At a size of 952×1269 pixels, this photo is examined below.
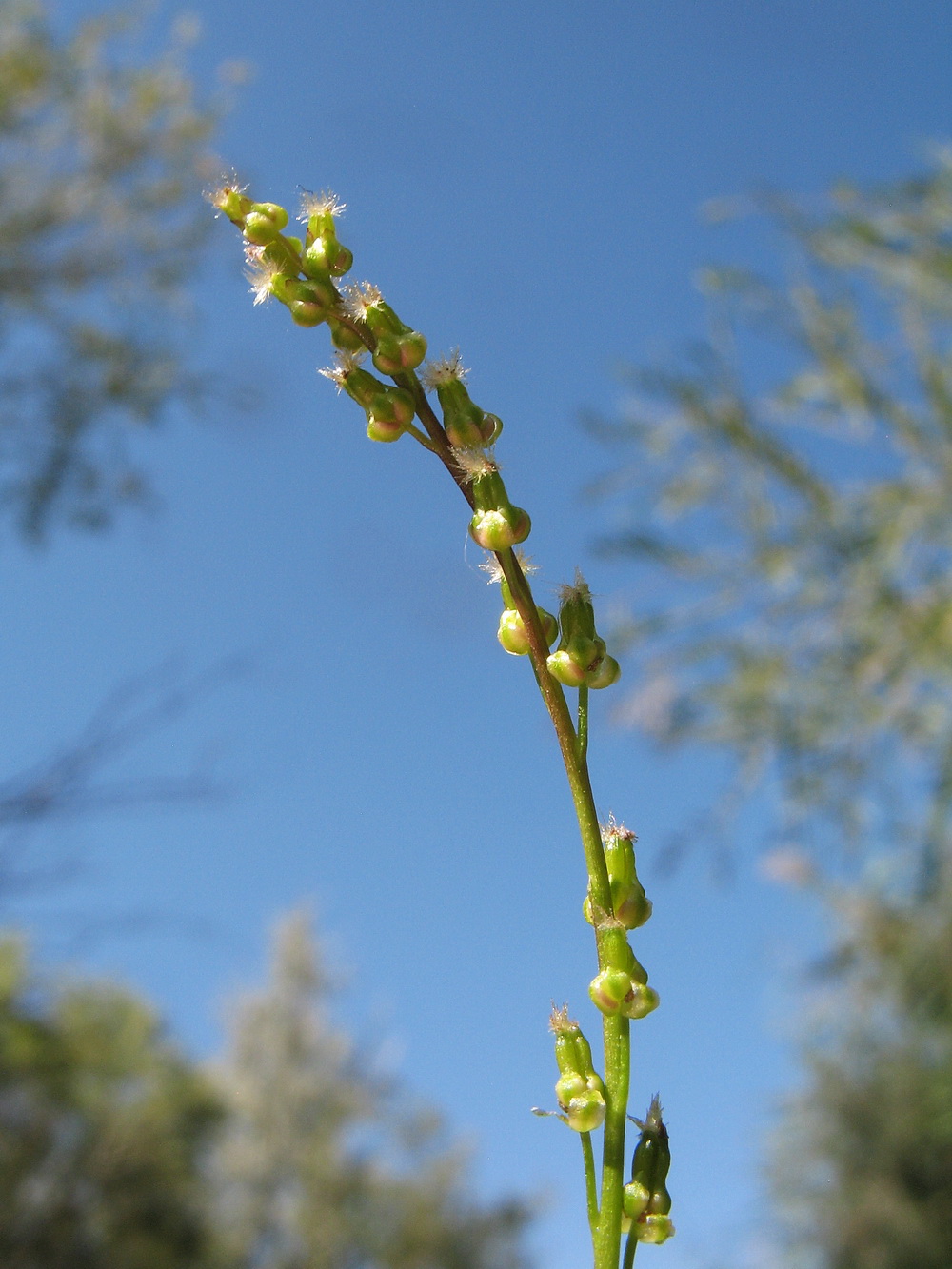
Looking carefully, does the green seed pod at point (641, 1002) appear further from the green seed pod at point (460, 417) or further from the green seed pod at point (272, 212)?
the green seed pod at point (272, 212)

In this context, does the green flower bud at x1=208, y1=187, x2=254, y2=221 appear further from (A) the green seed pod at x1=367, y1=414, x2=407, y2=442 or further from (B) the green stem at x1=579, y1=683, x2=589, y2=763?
(B) the green stem at x1=579, y1=683, x2=589, y2=763

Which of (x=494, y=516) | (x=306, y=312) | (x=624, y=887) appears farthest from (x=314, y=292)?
(x=624, y=887)

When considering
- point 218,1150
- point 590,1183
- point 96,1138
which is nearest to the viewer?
point 590,1183

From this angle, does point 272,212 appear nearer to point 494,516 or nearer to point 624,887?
point 494,516

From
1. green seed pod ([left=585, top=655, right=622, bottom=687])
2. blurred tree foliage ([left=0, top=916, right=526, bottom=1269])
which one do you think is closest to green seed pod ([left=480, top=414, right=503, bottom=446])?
green seed pod ([left=585, top=655, right=622, bottom=687])

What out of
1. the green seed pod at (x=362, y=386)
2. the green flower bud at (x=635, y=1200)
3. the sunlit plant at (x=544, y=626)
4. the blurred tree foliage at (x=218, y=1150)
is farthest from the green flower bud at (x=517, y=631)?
the blurred tree foliage at (x=218, y=1150)

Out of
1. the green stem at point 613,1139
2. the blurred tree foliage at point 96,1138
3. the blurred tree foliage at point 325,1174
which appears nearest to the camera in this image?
the green stem at point 613,1139
